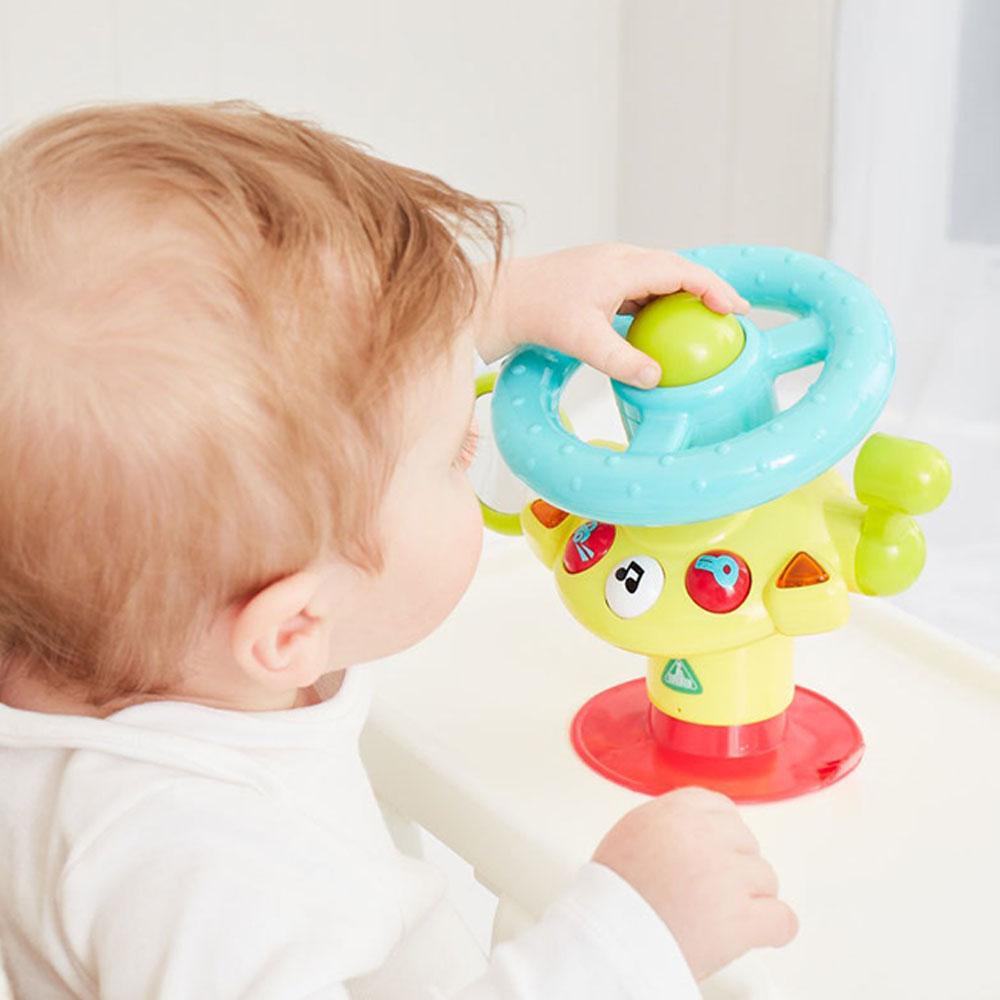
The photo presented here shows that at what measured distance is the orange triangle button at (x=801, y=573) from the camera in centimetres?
65

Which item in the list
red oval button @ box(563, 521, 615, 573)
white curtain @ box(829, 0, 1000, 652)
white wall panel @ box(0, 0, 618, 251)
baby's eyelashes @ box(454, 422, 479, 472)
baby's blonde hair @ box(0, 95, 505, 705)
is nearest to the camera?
baby's blonde hair @ box(0, 95, 505, 705)

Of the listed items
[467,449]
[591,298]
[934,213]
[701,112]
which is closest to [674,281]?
[591,298]

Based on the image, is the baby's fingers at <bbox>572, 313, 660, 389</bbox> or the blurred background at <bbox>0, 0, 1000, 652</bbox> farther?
the blurred background at <bbox>0, 0, 1000, 652</bbox>

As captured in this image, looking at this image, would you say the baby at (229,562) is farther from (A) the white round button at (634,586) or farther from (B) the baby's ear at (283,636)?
(A) the white round button at (634,586)

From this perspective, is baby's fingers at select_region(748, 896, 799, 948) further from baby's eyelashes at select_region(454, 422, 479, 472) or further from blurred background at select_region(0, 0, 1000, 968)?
blurred background at select_region(0, 0, 1000, 968)

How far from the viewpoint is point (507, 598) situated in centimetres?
88

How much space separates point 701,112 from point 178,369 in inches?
50.3

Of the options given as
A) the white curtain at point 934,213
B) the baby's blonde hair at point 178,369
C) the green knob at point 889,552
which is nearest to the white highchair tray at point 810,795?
the green knob at point 889,552

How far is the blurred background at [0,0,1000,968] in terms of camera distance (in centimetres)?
125

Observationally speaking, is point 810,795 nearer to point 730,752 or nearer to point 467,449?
point 730,752

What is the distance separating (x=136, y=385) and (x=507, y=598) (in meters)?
0.46

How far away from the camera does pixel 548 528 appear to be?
72cm

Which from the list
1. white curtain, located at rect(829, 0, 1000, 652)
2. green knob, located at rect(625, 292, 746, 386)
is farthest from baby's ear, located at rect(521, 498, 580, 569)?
white curtain, located at rect(829, 0, 1000, 652)

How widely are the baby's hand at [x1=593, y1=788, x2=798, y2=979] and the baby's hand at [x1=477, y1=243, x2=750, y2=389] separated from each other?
18cm
